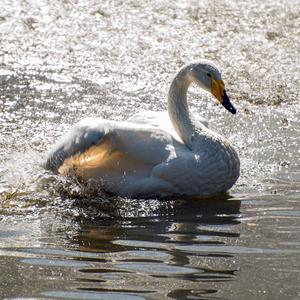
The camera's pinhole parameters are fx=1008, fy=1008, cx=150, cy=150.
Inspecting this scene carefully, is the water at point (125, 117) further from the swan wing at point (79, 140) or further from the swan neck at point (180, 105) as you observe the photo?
the swan neck at point (180, 105)

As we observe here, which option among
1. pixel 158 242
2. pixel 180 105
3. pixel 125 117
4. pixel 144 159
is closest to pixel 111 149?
pixel 144 159

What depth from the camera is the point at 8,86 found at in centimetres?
1047

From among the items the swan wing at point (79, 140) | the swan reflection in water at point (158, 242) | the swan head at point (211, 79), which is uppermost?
the swan head at point (211, 79)

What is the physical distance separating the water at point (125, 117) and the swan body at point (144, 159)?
0.11m

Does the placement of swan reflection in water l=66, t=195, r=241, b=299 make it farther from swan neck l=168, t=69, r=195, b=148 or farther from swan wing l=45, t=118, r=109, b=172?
swan neck l=168, t=69, r=195, b=148

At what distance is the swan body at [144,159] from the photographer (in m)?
7.32

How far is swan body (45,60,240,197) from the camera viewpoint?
732cm

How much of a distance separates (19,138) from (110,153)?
1.67 metres

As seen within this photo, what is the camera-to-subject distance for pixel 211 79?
784 cm

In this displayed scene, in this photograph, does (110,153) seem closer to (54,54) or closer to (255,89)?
(255,89)

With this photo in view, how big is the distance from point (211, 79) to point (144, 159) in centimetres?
93

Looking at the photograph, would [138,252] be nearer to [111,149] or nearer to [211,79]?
[111,149]

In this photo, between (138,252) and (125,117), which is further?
(125,117)

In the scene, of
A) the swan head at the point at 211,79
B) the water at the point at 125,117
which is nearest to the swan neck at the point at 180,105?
the swan head at the point at 211,79
